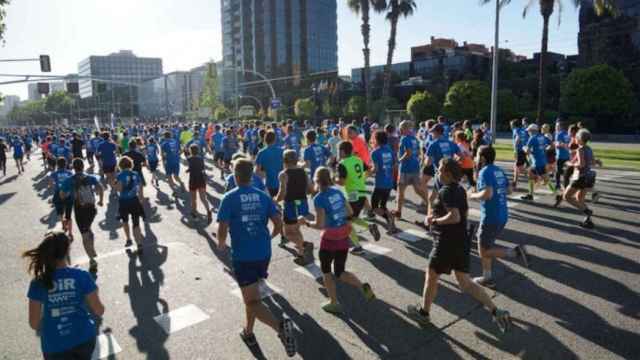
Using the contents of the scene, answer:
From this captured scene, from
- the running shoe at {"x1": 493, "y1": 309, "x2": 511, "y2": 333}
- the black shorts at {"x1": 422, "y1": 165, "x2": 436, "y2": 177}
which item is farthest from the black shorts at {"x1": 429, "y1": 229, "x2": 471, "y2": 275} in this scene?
the black shorts at {"x1": 422, "y1": 165, "x2": 436, "y2": 177}

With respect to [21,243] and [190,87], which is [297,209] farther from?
[190,87]

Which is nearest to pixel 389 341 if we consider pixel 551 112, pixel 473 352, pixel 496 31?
pixel 473 352

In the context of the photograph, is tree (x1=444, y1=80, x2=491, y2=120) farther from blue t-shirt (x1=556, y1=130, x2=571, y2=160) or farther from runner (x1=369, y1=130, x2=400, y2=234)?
runner (x1=369, y1=130, x2=400, y2=234)

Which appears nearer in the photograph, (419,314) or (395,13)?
(419,314)

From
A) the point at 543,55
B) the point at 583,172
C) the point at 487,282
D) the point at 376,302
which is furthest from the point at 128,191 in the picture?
the point at 543,55

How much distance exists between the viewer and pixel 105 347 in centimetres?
488

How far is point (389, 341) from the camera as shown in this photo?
4.82m

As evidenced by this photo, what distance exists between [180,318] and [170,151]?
28.0ft

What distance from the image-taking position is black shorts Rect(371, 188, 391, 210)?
28.9 ft

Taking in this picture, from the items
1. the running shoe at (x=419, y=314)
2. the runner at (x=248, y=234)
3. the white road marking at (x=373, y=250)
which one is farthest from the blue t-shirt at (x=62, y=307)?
the white road marking at (x=373, y=250)

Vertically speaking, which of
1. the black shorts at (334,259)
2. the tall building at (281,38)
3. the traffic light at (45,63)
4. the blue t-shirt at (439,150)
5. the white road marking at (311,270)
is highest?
the tall building at (281,38)

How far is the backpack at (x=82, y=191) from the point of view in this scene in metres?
7.14

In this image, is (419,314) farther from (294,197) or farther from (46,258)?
(46,258)

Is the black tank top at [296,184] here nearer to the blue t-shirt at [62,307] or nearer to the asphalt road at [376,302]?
the asphalt road at [376,302]
